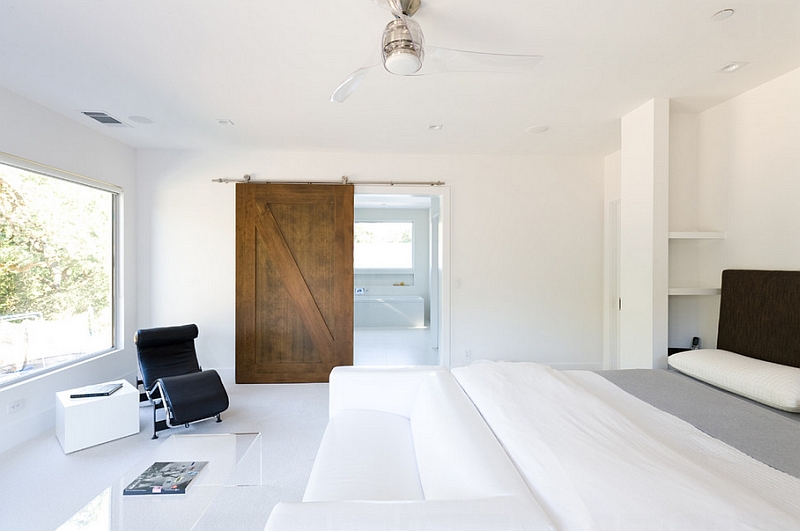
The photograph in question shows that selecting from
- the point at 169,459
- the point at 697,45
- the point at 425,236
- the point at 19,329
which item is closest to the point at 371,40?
the point at 697,45

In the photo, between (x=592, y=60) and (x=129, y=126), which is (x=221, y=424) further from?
(x=592, y=60)

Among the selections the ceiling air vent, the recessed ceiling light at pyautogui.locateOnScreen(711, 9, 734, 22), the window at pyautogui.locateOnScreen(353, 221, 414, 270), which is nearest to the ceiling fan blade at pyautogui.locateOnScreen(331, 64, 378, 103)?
the recessed ceiling light at pyautogui.locateOnScreen(711, 9, 734, 22)

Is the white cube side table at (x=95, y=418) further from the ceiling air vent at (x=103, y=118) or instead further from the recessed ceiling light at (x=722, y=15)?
the recessed ceiling light at (x=722, y=15)

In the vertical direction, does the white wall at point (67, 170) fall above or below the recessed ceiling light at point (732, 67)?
below

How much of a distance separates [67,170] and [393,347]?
174 inches

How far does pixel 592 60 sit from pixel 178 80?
2732 millimetres

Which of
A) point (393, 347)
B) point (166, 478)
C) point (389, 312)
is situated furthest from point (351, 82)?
point (389, 312)

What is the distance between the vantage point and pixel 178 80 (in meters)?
2.68

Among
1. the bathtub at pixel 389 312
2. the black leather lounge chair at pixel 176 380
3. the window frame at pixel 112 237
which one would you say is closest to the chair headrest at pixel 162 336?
the black leather lounge chair at pixel 176 380

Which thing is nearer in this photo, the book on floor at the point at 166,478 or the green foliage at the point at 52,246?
the book on floor at the point at 166,478

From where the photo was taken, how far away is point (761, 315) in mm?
2461

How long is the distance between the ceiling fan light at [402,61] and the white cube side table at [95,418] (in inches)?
122

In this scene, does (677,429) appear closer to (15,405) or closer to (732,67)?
(732,67)

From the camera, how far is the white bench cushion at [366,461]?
4.75ft
